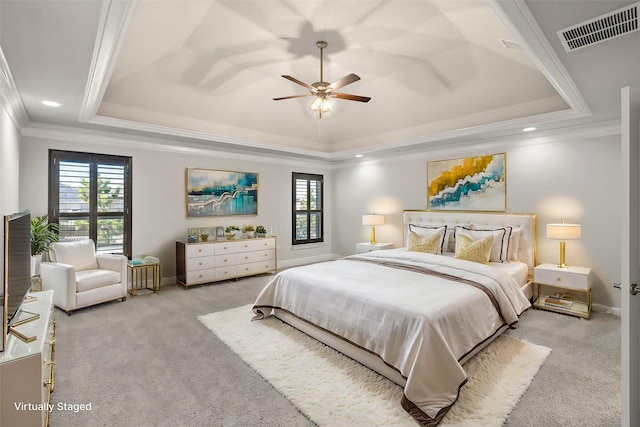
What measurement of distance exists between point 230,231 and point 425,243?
3317 mm

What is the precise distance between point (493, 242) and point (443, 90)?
2207 mm

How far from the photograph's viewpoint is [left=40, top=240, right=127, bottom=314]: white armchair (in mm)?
3715

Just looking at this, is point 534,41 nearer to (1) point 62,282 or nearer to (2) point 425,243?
(2) point 425,243

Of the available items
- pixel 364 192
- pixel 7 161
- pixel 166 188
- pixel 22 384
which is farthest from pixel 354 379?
pixel 364 192

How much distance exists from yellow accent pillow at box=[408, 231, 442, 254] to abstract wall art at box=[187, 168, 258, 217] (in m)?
3.04

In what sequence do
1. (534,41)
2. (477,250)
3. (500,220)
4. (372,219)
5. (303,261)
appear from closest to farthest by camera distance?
(534,41) → (477,250) → (500,220) → (372,219) → (303,261)

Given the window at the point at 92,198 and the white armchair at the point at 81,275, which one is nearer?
the white armchair at the point at 81,275

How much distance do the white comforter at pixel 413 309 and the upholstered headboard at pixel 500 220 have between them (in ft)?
4.18

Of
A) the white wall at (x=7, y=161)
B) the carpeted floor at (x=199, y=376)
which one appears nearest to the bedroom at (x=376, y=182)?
the white wall at (x=7, y=161)

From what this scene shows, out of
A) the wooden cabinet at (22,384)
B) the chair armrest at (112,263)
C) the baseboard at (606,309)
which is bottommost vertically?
the baseboard at (606,309)

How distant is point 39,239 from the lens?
3670 millimetres

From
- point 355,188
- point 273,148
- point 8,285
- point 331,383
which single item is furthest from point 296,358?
point 355,188

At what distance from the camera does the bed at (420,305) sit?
215 cm

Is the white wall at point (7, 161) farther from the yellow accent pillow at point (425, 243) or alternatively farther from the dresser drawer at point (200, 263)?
the yellow accent pillow at point (425, 243)
